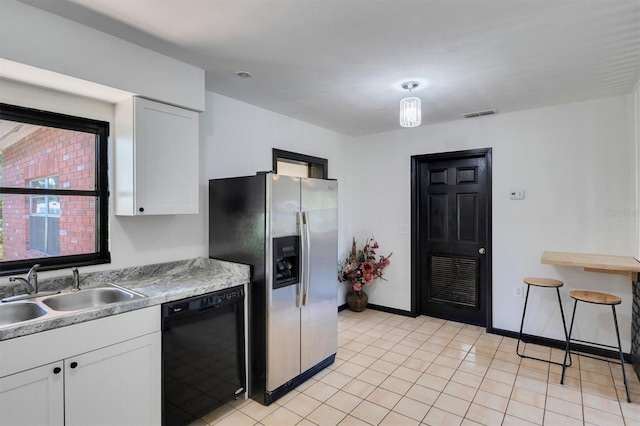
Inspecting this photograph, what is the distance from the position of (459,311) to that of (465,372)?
129cm

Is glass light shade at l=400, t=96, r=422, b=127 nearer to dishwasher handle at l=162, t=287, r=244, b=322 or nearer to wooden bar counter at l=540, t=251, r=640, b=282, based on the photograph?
wooden bar counter at l=540, t=251, r=640, b=282

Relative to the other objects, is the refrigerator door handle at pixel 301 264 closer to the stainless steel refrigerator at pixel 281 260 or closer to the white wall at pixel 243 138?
the stainless steel refrigerator at pixel 281 260

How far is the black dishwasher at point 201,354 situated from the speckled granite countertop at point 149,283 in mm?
66

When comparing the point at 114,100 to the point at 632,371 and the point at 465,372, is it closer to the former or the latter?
the point at 465,372

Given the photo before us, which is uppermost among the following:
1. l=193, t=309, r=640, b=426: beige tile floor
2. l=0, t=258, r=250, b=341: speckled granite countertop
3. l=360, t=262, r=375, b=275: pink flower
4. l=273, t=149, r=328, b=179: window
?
l=273, t=149, r=328, b=179: window

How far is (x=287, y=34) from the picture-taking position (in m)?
1.98

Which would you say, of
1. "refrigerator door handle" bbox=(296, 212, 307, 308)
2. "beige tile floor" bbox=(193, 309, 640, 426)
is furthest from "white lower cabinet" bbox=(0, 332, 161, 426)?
"refrigerator door handle" bbox=(296, 212, 307, 308)

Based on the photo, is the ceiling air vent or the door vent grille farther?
the door vent grille

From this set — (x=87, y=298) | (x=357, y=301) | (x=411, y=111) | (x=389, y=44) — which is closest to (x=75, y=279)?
(x=87, y=298)

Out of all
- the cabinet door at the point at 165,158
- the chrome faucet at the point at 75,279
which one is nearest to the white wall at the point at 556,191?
the cabinet door at the point at 165,158

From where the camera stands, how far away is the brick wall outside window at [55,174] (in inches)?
79.5

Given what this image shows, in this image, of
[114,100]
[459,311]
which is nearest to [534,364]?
[459,311]

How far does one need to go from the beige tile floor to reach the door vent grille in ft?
1.88

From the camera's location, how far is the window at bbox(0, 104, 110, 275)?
78.9 inches
